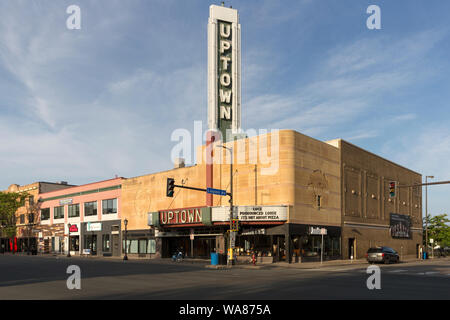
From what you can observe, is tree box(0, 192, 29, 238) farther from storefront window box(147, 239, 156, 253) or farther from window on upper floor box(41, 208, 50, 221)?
storefront window box(147, 239, 156, 253)

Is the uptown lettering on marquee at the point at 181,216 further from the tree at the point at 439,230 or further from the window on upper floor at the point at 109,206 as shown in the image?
the tree at the point at 439,230

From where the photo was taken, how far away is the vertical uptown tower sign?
53219 millimetres

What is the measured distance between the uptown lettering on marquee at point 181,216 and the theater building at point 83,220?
46.7 ft

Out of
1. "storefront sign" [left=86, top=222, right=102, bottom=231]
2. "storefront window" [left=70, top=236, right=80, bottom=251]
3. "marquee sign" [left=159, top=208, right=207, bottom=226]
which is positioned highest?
"marquee sign" [left=159, top=208, right=207, bottom=226]

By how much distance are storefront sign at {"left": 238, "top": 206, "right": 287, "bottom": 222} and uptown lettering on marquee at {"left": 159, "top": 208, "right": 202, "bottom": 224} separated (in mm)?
6163

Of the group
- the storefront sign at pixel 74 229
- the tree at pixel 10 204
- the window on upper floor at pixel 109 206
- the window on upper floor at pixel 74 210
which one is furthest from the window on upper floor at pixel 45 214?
the window on upper floor at pixel 109 206

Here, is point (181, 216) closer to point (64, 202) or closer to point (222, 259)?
point (222, 259)

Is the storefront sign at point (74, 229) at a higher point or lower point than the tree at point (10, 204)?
lower

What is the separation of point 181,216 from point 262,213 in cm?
1127

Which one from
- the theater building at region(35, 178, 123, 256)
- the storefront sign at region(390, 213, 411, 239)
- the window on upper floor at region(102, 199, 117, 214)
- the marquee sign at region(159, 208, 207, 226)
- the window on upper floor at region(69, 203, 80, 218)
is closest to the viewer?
the marquee sign at region(159, 208, 207, 226)

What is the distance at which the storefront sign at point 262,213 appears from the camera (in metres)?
43.1

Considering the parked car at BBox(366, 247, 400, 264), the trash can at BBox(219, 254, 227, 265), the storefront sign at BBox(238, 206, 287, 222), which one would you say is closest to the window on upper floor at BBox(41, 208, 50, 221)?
the storefront sign at BBox(238, 206, 287, 222)

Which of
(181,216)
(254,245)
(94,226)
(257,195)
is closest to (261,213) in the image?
(257,195)

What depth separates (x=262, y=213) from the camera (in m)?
43.8
